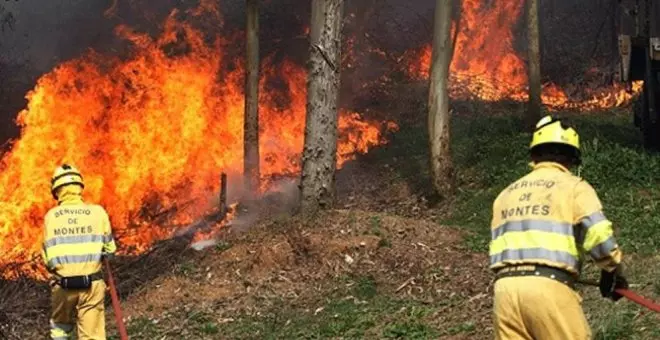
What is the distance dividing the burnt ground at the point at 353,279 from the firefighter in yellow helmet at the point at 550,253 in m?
2.27

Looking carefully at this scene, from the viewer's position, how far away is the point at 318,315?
8977 mm

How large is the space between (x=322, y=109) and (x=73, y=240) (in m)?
5.75

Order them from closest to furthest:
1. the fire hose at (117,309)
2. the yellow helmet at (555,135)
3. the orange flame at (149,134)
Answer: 1. the yellow helmet at (555,135)
2. the fire hose at (117,309)
3. the orange flame at (149,134)

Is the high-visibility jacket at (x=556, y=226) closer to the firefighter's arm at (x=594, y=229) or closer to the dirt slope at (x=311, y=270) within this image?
the firefighter's arm at (x=594, y=229)

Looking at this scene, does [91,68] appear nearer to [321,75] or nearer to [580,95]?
[321,75]

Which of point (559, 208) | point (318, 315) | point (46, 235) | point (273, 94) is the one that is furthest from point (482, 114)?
point (559, 208)

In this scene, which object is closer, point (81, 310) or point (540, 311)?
point (540, 311)

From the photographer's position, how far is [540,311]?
431 centimetres

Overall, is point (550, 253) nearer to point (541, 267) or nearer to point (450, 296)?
point (541, 267)

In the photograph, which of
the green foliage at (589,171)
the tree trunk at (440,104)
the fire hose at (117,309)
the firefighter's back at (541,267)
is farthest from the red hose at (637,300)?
the tree trunk at (440,104)

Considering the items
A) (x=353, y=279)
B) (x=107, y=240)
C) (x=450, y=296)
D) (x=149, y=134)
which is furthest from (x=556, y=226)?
(x=149, y=134)

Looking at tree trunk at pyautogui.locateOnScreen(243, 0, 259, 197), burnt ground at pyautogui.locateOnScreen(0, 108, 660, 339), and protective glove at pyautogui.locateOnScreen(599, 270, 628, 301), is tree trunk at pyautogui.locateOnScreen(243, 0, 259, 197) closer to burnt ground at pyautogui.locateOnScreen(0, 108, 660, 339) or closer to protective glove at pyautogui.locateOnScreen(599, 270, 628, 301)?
burnt ground at pyautogui.locateOnScreen(0, 108, 660, 339)

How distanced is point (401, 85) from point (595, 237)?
2093 cm

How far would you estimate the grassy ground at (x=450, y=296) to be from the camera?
7469mm
